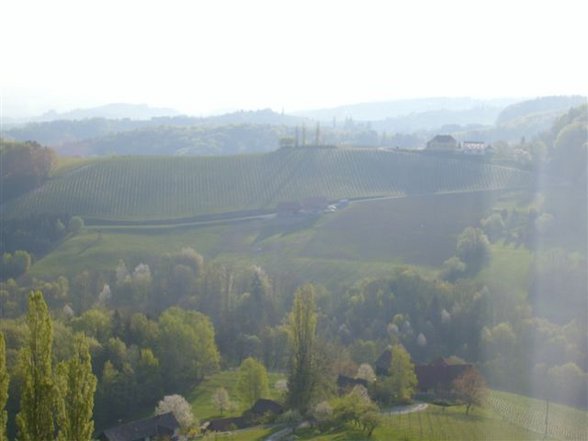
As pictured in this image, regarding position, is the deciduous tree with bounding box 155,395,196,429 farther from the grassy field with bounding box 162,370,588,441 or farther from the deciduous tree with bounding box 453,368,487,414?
the deciduous tree with bounding box 453,368,487,414

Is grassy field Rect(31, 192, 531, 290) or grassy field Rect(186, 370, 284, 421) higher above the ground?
grassy field Rect(31, 192, 531, 290)

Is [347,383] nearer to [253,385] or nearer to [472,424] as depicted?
[253,385]

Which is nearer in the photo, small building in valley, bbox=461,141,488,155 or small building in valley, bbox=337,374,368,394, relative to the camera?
small building in valley, bbox=337,374,368,394

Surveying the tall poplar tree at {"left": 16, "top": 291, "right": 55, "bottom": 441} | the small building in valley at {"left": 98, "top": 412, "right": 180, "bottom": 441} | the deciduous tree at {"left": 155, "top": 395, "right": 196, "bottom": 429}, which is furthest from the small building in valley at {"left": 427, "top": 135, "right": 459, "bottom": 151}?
the tall poplar tree at {"left": 16, "top": 291, "right": 55, "bottom": 441}

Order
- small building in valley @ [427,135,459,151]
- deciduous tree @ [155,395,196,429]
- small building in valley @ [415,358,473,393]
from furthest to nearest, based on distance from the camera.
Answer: small building in valley @ [427,135,459,151] < small building in valley @ [415,358,473,393] < deciduous tree @ [155,395,196,429]

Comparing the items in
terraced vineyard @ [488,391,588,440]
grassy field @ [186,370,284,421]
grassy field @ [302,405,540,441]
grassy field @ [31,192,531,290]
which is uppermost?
grassy field @ [31,192,531,290]

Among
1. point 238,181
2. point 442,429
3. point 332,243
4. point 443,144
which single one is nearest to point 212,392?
point 442,429

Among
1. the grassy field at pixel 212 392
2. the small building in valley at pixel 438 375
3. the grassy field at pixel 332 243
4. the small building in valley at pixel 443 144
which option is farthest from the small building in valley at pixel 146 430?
the small building in valley at pixel 443 144
